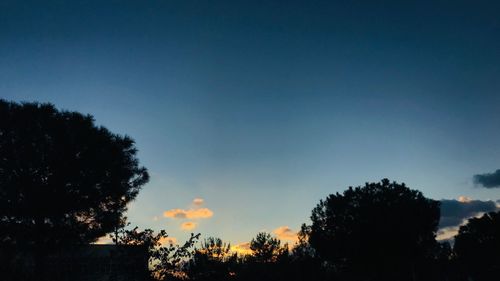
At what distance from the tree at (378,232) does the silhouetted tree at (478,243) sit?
1014cm

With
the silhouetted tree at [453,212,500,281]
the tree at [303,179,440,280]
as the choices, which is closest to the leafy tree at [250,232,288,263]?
the tree at [303,179,440,280]

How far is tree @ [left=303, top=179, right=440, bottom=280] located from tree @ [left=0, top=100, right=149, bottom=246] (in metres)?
36.7

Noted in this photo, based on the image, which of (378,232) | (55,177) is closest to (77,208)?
(55,177)

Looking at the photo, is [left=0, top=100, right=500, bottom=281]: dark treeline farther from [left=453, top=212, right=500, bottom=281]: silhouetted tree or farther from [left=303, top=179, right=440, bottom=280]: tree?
[left=453, top=212, right=500, bottom=281]: silhouetted tree

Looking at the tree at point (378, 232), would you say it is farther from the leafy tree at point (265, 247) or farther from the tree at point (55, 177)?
the tree at point (55, 177)

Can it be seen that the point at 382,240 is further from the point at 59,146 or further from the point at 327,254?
the point at 59,146

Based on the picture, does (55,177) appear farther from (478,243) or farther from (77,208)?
(478,243)

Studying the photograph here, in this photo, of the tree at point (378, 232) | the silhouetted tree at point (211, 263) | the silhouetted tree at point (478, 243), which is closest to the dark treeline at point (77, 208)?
the silhouetted tree at point (211, 263)

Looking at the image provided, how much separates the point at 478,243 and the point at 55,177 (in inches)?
3433

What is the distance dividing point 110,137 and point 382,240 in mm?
→ 43573

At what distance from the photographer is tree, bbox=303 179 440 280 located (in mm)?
60812

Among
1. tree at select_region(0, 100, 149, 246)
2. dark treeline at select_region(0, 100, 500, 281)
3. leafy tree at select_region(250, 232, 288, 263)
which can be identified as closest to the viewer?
dark treeline at select_region(0, 100, 500, 281)

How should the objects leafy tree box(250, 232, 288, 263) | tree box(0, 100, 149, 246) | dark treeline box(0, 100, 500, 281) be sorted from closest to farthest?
dark treeline box(0, 100, 500, 281)
tree box(0, 100, 149, 246)
leafy tree box(250, 232, 288, 263)

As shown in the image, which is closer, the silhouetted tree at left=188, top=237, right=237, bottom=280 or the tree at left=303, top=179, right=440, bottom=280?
the silhouetted tree at left=188, top=237, right=237, bottom=280
